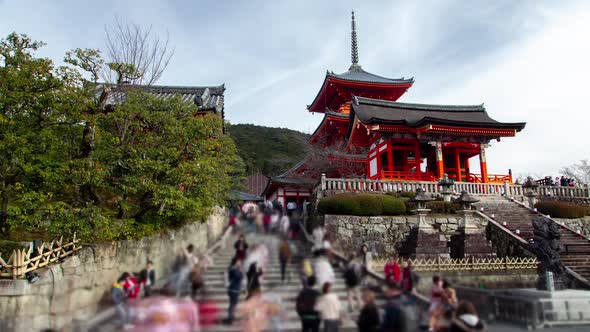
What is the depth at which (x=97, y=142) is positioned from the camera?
1370cm

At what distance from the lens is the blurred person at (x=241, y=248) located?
22.8 feet

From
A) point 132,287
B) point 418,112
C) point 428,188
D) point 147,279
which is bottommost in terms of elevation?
point 132,287

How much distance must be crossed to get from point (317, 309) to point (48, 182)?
10.4m

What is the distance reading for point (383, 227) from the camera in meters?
21.8

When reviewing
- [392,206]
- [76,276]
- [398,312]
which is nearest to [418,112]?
[392,206]

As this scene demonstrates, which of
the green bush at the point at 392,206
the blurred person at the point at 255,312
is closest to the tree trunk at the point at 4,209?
the blurred person at the point at 255,312

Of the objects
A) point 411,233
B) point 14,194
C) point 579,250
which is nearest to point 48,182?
point 14,194

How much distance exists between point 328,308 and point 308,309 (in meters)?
0.33

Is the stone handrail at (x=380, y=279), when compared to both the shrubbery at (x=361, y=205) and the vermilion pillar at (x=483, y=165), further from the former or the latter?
the vermilion pillar at (x=483, y=165)

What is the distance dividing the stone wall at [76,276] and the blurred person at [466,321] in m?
4.57

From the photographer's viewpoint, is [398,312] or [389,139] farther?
[389,139]

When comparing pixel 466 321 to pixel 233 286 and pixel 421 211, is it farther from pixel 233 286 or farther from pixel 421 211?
pixel 421 211

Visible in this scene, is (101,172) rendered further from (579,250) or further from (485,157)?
(485,157)

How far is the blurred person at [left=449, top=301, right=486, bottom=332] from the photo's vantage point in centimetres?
646
